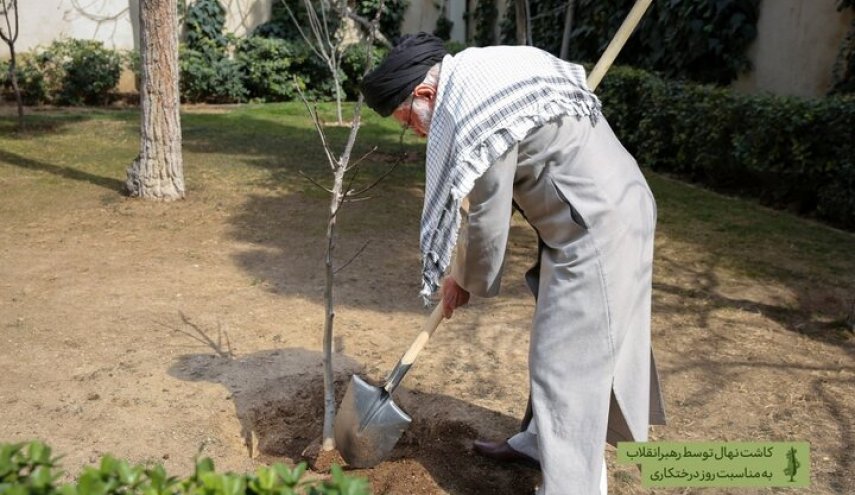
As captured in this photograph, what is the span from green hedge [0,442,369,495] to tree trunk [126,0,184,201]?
599 cm

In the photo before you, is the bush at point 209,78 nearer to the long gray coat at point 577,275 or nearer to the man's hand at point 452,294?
the man's hand at point 452,294

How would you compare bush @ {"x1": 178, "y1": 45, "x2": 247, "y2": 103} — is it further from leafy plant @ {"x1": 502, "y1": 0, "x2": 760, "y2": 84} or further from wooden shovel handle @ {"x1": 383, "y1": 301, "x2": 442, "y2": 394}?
wooden shovel handle @ {"x1": 383, "y1": 301, "x2": 442, "y2": 394}

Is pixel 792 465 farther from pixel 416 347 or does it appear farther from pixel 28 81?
pixel 28 81

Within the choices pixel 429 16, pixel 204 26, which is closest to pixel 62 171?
pixel 204 26

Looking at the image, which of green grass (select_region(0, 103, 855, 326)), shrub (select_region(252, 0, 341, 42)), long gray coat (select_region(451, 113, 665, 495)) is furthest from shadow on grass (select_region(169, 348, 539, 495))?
shrub (select_region(252, 0, 341, 42))

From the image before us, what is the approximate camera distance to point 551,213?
8.31ft

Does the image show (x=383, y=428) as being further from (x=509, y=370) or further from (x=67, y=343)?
(x=67, y=343)

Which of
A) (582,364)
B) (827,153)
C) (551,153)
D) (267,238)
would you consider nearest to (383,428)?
(582,364)

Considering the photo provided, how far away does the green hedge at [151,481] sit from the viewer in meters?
1.52

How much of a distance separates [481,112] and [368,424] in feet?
4.40

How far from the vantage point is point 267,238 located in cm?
648

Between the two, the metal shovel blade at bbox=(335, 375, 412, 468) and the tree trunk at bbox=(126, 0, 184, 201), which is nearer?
the metal shovel blade at bbox=(335, 375, 412, 468)

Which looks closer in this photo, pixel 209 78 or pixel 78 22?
pixel 78 22

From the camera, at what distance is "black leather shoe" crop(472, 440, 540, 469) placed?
3.30 meters
